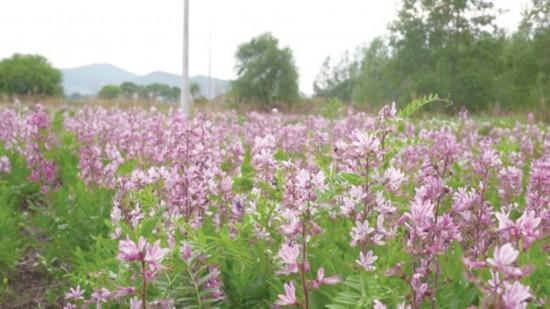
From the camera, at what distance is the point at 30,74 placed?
211 feet

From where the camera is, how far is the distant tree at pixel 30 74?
5940 centimetres

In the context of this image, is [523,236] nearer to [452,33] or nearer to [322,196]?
[322,196]

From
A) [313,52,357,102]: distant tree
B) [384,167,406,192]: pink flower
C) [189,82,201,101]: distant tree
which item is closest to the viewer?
[384,167,406,192]: pink flower

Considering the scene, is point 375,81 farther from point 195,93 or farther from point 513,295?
point 513,295

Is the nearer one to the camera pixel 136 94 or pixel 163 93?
pixel 136 94

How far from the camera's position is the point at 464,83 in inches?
1724

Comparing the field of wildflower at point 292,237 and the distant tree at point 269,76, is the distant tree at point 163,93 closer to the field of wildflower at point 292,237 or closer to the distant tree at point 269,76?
the distant tree at point 269,76

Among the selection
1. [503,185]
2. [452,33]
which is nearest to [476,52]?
[452,33]

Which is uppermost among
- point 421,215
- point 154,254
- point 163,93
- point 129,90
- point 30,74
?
point 163,93

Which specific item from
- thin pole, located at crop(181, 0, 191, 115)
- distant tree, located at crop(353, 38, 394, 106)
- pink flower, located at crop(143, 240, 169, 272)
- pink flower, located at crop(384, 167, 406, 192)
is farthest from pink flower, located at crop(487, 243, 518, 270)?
distant tree, located at crop(353, 38, 394, 106)

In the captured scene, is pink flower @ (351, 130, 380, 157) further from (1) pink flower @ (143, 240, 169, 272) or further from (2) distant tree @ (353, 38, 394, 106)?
(2) distant tree @ (353, 38, 394, 106)

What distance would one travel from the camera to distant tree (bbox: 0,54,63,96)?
195 ft

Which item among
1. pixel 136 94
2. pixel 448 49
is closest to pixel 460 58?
pixel 448 49

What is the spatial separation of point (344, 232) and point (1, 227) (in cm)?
281
